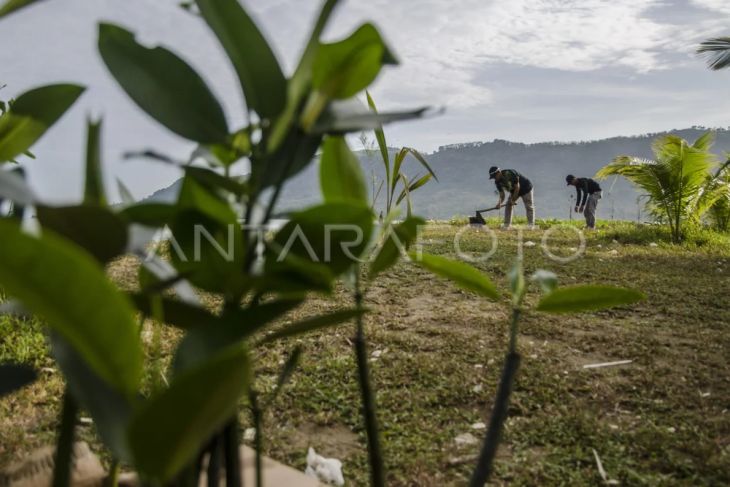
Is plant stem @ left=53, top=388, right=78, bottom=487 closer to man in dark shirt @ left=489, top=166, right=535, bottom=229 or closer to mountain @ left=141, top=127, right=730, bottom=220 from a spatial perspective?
man in dark shirt @ left=489, top=166, right=535, bottom=229

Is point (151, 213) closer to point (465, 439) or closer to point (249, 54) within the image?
point (249, 54)

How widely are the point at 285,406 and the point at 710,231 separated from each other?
245 inches

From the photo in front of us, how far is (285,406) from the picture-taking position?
190 cm

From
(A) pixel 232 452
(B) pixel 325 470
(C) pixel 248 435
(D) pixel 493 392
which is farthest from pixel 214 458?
(D) pixel 493 392

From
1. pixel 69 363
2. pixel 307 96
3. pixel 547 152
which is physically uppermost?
pixel 547 152

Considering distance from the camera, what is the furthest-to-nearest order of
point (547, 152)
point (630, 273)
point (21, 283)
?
point (547, 152), point (630, 273), point (21, 283)

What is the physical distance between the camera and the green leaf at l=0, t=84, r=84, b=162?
38 centimetres

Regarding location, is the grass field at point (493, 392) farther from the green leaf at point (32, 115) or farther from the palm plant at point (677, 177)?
the palm plant at point (677, 177)

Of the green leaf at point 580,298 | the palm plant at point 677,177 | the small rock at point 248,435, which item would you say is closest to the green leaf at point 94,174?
the green leaf at point 580,298

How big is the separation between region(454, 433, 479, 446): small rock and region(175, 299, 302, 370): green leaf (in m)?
1.49

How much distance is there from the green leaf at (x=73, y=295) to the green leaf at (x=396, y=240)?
0.51 ft

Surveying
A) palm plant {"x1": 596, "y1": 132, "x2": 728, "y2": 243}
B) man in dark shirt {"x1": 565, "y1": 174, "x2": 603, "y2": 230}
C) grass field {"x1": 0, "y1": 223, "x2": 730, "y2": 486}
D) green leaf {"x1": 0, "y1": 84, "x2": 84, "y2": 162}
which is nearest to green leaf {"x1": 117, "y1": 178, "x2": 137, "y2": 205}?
green leaf {"x1": 0, "y1": 84, "x2": 84, "y2": 162}

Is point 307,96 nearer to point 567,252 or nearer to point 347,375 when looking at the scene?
point 347,375

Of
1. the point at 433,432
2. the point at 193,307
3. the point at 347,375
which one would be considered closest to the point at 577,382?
the point at 433,432
